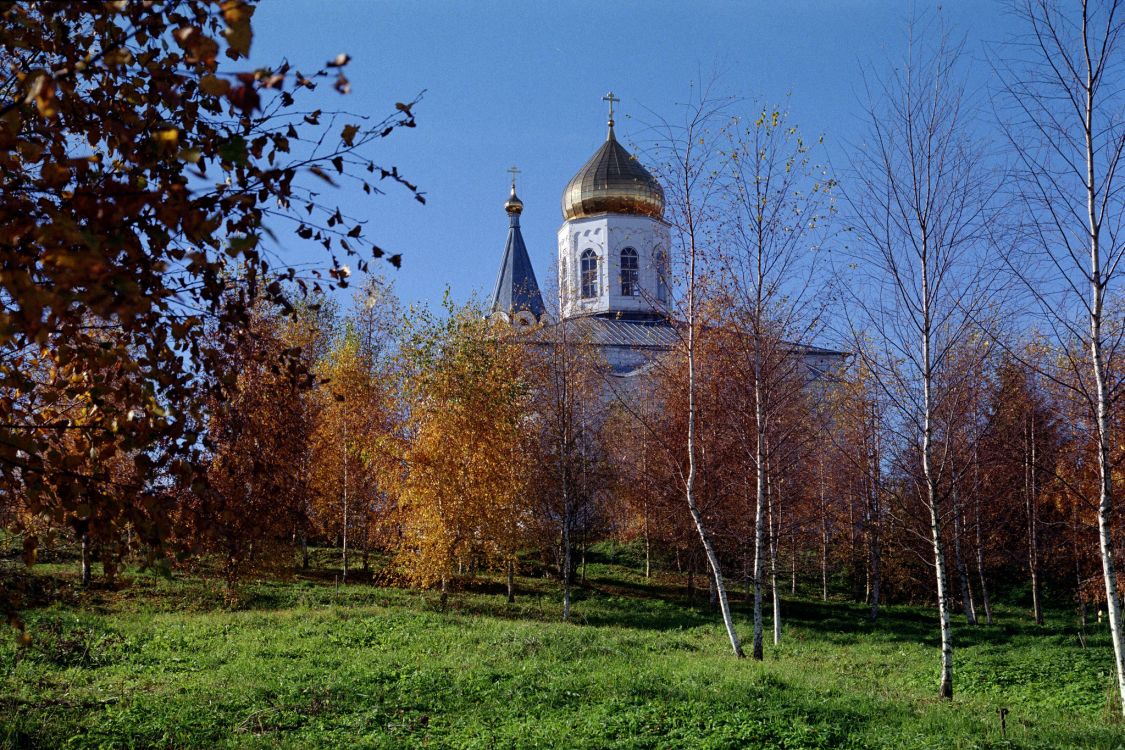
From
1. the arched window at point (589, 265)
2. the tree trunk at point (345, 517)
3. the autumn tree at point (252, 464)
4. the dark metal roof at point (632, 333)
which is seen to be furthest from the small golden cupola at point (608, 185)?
the autumn tree at point (252, 464)

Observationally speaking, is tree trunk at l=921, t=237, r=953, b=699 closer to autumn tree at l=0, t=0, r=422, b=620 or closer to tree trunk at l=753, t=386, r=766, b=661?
tree trunk at l=753, t=386, r=766, b=661

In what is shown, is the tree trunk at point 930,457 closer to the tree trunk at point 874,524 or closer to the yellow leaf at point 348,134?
the yellow leaf at point 348,134

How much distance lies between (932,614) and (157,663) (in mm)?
18481

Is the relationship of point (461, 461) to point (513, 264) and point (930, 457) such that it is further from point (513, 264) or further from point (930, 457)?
point (513, 264)

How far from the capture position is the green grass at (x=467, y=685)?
757 cm

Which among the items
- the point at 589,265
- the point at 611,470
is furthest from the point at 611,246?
the point at 611,470

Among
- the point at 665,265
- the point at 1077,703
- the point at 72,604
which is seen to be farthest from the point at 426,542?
the point at 1077,703

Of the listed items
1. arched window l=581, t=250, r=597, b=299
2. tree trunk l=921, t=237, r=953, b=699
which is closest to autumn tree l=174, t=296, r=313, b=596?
tree trunk l=921, t=237, r=953, b=699

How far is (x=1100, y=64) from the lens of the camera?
27.5 feet

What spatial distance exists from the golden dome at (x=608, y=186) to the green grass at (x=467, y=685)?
→ 943 inches

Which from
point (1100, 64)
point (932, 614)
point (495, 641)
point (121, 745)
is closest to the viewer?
point (121, 745)

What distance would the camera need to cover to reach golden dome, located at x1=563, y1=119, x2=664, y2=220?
3800 cm

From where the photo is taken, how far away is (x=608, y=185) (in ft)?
126

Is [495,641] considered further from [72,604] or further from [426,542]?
[72,604]
